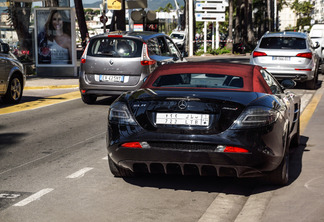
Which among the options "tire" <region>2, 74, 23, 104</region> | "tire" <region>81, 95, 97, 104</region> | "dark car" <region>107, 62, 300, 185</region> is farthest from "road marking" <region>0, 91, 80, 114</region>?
"dark car" <region>107, 62, 300, 185</region>

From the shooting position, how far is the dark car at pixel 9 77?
1374 cm

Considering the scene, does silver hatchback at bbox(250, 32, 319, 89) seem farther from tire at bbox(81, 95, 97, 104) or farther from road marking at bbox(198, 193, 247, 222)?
road marking at bbox(198, 193, 247, 222)

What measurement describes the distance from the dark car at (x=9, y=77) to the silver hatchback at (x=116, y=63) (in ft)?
5.81

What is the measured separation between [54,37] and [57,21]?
1.90 ft

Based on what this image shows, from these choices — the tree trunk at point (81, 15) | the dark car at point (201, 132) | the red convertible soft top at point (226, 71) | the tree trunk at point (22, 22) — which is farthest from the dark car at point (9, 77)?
the tree trunk at point (81, 15)

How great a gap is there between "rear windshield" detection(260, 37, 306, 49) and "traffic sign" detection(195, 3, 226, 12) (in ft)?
94.1

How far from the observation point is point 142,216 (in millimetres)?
5418

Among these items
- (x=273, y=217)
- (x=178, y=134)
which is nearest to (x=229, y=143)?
(x=178, y=134)

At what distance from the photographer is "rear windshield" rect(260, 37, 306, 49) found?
17.9m

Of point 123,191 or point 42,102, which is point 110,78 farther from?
point 123,191

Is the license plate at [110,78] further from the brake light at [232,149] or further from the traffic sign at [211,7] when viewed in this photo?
the traffic sign at [211,7]

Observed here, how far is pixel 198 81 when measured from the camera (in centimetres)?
681

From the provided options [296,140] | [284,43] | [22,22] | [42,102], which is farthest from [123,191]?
[22,22]

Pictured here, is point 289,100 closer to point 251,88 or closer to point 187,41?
point 251,88
